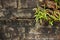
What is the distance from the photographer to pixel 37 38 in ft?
18.2

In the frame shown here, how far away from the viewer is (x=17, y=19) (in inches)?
216

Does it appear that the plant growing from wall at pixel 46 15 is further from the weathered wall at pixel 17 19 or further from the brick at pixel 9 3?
the brick at pixel 9 3

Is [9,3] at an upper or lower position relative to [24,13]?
upper

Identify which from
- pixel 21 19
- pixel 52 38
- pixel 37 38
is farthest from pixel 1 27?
pixel 52 38

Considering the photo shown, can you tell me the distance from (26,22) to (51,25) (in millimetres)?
621

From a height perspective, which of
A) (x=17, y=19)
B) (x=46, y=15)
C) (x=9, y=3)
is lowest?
(x=17, y=19)

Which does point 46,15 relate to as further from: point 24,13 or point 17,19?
point 17,19

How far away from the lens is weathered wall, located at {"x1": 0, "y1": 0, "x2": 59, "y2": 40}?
17.9ft

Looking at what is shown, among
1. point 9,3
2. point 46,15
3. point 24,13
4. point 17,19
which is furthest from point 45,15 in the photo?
point 9,3

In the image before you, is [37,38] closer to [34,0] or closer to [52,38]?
[52,38]

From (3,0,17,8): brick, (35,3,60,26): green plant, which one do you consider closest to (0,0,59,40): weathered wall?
(3,0,17,8): brick

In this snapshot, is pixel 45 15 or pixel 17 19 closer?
pixel 45 15

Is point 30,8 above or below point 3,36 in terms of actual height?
above

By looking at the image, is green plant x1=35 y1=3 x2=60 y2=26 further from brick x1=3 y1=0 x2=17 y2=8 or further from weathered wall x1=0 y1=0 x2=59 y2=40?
brick x1=3 y1=0 x2=17 y2=8
